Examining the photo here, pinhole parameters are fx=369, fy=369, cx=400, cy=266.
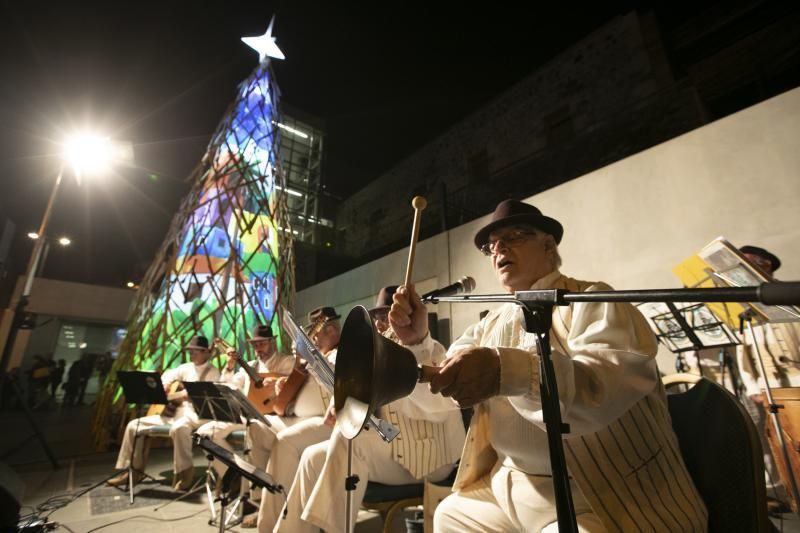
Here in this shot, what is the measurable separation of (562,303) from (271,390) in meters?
4.16

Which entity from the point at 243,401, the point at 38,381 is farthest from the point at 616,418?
the point at 38,381

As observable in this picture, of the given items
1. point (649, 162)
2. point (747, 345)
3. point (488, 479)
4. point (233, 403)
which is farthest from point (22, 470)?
point (649, 162)

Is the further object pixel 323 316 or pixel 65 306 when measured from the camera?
pixel 65 306

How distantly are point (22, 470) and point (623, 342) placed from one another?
703 centimetres

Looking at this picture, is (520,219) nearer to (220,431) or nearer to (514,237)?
(514,237)

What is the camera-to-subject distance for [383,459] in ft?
7.39

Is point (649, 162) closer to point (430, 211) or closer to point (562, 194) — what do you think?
point (562, 194)

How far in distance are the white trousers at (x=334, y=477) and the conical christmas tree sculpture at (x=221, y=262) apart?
178 inches

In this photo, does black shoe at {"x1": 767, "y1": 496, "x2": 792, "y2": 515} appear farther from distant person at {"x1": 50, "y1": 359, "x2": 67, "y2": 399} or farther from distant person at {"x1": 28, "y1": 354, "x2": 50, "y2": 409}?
distant person at {"x1": 50, "y1": 359, "x2": 67, "y2": 399}

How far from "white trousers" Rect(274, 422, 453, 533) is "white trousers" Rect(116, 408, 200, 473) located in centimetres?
276

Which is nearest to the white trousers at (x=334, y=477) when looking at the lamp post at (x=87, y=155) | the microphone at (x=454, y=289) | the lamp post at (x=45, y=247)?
the microphone at (x=454, y=289)

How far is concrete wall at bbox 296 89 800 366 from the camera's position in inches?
140

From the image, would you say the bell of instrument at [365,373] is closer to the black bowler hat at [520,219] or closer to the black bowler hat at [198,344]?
the black bowler hat at [520,219]

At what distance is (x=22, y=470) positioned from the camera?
15.6 ft
